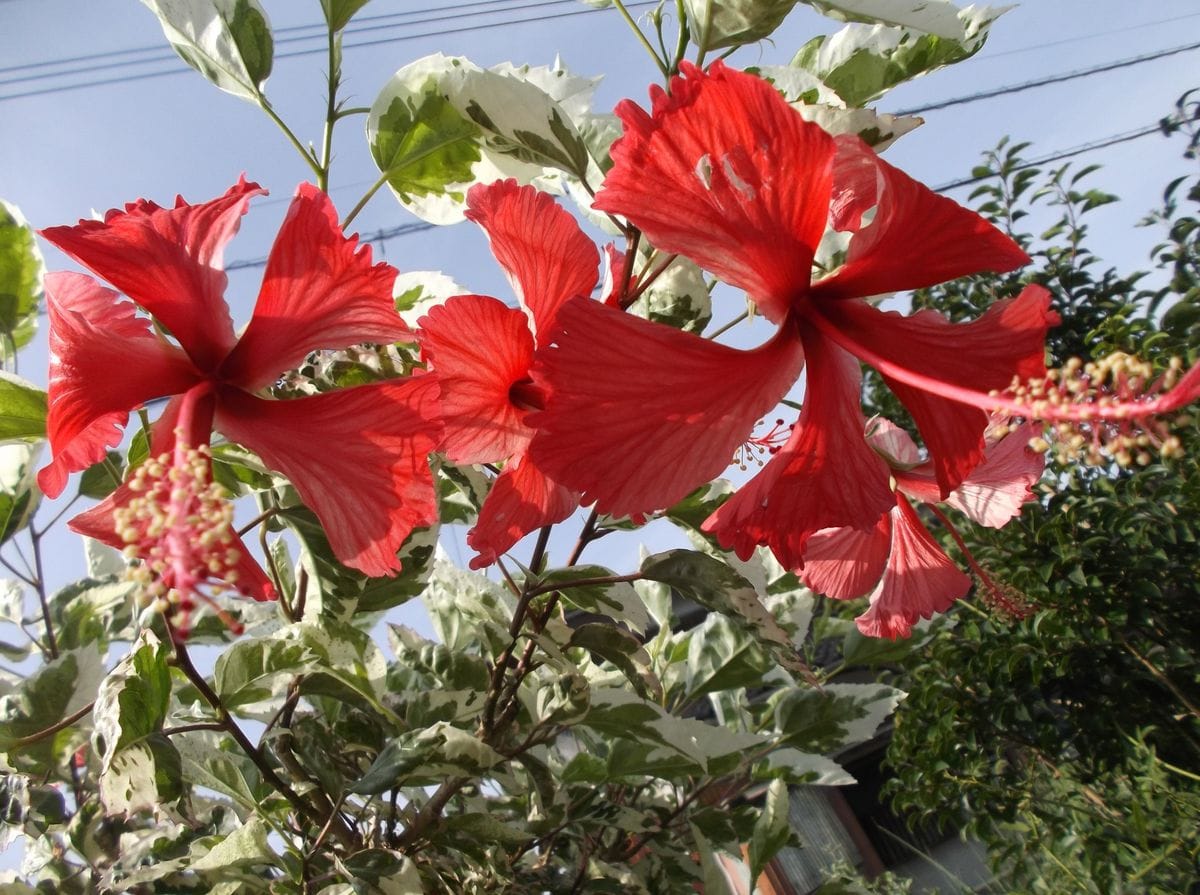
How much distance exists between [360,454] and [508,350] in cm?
14

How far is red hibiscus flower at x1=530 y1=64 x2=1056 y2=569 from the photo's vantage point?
0.56m

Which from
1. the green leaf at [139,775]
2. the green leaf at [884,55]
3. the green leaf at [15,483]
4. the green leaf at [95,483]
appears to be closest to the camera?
the green leaf at [139,775]

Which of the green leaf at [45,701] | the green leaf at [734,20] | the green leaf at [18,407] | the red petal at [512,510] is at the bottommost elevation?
the red petal at [512,510]

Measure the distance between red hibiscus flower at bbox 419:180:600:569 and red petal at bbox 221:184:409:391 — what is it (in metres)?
0.05

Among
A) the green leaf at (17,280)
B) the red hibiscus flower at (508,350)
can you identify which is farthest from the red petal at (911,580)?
the green leaf at (17,280)

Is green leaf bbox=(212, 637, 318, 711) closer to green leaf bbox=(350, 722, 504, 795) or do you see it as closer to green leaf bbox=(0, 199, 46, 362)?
green leaf bbox=(350, 722, 504, 795)

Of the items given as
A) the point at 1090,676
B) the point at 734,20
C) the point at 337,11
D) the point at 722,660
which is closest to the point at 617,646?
the point at 722,660

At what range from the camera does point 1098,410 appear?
56 cm

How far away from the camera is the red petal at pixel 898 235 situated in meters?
0.60

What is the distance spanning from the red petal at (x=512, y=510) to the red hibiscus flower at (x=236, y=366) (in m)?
0.06

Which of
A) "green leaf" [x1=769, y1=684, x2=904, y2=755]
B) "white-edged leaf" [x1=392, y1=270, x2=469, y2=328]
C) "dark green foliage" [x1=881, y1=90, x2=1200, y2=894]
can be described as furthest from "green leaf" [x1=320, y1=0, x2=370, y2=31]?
Result: "dark green foliage" [x1=881, y1=90, x2=1200, y2=894]

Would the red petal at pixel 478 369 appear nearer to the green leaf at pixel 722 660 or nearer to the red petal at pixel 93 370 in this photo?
the red petal at pixel 93 370

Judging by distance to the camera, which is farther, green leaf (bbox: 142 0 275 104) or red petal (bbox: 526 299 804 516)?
green leaf (bbox: 142 0 275 104)

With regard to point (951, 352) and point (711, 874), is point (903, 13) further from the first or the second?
point (711, 874)
